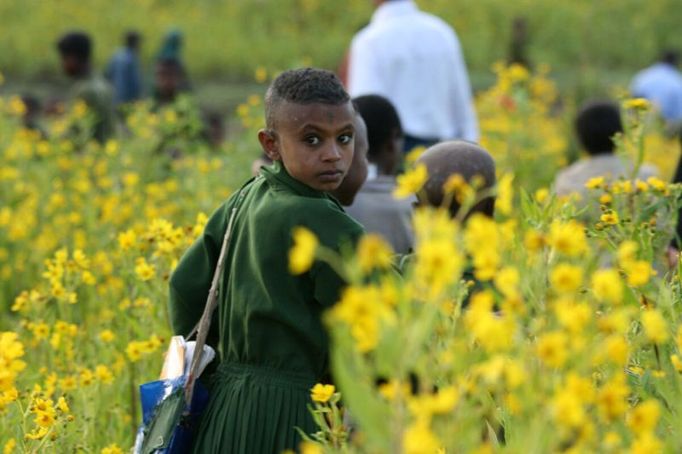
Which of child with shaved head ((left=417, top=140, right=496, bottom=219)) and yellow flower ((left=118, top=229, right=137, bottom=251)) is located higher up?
child with shaved head ((left=417, top=140, right=496, bottom=219))

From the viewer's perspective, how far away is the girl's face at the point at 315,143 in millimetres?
3000

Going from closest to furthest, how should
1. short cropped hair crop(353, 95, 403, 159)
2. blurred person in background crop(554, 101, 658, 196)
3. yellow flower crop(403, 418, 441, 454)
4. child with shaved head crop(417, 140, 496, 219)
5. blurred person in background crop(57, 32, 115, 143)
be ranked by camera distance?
yellow flower crop(403, 418, 441, 454)
child with shaved head crop(417, 140, 496, 219)
short cropped hair crop(353, 95, 403, 159)
blurred person in background crop(554, 101, 658, 196)
blurred person in background crop(57, 32, 115, 143)

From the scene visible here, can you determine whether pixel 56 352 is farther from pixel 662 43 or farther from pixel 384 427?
pixel 662 43

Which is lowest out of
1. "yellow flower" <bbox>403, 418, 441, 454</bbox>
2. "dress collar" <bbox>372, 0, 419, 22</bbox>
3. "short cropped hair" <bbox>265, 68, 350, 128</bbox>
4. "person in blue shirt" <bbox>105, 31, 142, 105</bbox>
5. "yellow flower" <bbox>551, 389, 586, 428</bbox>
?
"yellow flower" <bbox>403, 418, 441, 454</bbox>

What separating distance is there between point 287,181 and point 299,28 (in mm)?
16022

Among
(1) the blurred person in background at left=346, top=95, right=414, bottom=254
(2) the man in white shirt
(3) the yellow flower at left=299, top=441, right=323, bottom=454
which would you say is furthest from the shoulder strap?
(2) the man in white shirt

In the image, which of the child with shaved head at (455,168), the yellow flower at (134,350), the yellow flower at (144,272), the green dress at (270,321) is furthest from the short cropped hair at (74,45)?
the green dress at (270,321)

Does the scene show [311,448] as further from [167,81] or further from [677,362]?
[167,81]

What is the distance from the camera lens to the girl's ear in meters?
3.10

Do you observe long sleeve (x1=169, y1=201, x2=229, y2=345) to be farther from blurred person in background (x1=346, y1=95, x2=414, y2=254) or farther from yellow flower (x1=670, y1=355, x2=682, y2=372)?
yellow flower (x1=670, y1=355, x2=682, y2=372)

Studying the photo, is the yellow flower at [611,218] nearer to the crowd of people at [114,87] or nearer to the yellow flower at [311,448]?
the yellow flower at [311,448]

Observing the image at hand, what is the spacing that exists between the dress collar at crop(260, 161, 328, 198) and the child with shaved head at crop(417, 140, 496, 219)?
0.66 meters

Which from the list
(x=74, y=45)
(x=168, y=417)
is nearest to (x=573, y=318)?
(x=168, y=417)

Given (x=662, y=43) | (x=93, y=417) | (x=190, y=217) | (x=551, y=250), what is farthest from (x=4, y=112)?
(x=662, y=43)
